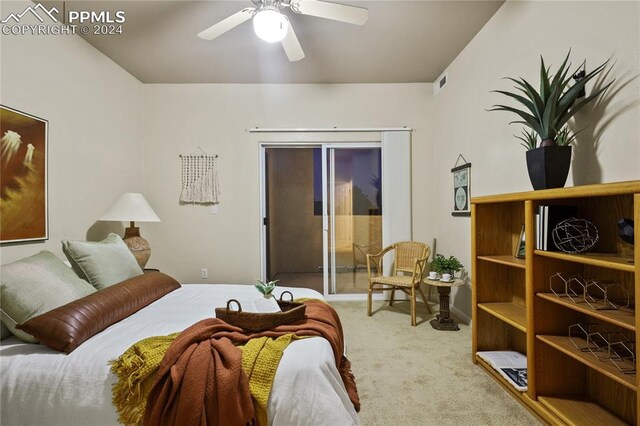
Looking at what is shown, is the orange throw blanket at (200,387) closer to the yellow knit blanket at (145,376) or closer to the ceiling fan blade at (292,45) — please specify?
the yellow knit blanket at (145,376)

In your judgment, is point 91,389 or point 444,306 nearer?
point 91,389

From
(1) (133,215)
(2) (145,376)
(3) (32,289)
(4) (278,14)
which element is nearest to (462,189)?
(4) (278,14)

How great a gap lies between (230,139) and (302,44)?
1.60m

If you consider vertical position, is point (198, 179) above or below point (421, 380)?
above

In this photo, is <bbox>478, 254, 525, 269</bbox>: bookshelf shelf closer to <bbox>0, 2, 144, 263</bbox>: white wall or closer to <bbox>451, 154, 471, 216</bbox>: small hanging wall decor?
<bbox>451, 154, 471, 216</bbox>: small hanging wall decor

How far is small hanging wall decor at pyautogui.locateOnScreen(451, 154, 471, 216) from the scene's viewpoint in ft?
10.2

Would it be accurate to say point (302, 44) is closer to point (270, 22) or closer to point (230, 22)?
point (230, 22)

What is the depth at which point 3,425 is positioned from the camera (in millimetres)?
1282

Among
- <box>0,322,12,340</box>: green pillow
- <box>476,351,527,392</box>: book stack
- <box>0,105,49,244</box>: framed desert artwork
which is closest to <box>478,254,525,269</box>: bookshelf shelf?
<box>476,351,527,392</box>: book stack

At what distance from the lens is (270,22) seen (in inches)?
76.7

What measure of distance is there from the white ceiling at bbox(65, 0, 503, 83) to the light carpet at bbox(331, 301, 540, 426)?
2904mm

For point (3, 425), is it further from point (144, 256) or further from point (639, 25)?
point (639, 25)

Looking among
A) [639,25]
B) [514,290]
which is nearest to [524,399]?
[514,290]

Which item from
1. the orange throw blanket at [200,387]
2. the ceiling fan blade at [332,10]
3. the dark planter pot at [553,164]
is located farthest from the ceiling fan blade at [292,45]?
the orange throw blanket at [200,387]
